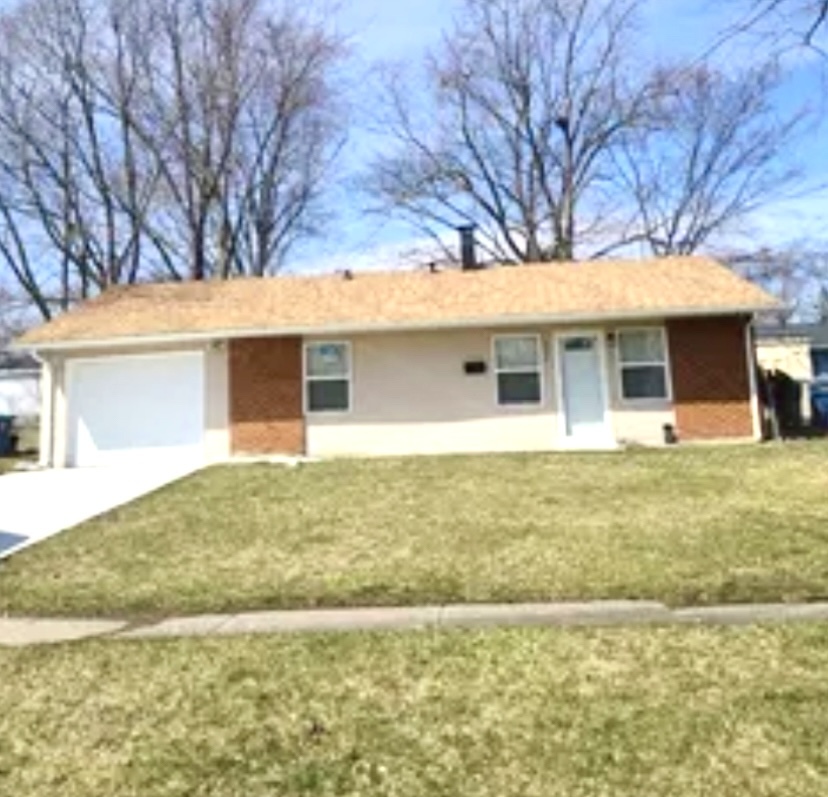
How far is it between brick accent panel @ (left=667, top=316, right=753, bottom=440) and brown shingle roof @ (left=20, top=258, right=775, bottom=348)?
21.5 inches

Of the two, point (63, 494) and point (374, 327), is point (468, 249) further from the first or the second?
point (63, 494)

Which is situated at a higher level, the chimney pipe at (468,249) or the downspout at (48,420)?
the chimney pipe at (468,249)

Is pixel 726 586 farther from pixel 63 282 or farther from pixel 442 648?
pixel 63 282

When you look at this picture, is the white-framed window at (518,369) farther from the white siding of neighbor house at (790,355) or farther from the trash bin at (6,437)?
the white siding of neighbor house at (790,355)

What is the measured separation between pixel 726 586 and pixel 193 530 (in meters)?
5.49

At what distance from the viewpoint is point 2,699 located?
4895 millimetres

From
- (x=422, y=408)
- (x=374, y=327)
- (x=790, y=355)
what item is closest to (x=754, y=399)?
(x=422, y=408)

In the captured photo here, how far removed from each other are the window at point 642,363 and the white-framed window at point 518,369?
1509mm

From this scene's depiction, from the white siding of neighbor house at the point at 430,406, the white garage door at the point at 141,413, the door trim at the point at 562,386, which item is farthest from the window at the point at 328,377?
the door trim at the point at 562,386

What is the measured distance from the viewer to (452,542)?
8.52 metres

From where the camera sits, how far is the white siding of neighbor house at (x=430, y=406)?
1734 centimetres

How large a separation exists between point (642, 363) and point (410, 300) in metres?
4.58

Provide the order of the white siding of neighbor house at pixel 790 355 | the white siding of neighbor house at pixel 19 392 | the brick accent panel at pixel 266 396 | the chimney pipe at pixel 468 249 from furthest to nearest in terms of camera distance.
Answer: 1. the white siding of neighbor house at pixel 19 392
2. the white siding of neighbor house at pixel 790 355
3. the chimney pipe at pixel 468 249
4. the brick accent panel at pixel 266 396

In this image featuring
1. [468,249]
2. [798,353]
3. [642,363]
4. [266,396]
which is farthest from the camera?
[798,353]
